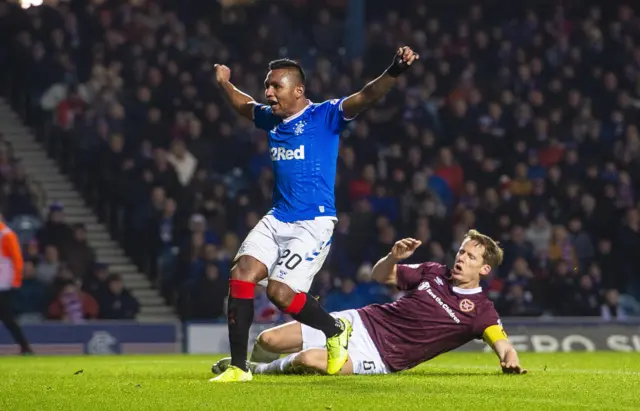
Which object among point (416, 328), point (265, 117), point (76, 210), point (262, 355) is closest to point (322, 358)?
point (262, 355)

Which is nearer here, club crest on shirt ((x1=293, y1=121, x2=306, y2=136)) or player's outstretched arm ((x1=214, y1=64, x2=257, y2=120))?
club crest on shirt ((x1=293, y1=121, x2=306, y2=136))

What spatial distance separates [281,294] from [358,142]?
1121cm

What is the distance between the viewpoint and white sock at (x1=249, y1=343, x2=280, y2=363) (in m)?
9.51

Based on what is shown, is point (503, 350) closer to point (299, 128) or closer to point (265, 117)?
point (299, 128)

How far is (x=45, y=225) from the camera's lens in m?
17.4

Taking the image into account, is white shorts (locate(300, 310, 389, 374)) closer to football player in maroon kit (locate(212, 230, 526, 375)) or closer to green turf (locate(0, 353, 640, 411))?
football player in maroon kit (locate(212, 230, 526, 375))

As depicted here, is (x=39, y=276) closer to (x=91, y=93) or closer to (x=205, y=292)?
(x=205, y=292)

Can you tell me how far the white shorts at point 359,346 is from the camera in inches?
363

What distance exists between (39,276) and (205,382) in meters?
9.15

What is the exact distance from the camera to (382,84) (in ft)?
26.7

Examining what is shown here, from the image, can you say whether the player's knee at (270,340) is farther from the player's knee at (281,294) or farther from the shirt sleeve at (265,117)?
the shirt sleeve at (265,117)

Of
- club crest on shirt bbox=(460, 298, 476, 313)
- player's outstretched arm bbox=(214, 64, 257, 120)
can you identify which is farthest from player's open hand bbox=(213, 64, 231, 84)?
club crest on shirt bbox=(460, 298, 476, 313)

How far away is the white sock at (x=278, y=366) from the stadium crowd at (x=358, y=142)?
285 inches

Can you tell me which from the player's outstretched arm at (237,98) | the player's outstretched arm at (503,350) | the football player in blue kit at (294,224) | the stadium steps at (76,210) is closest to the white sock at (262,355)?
the football player in blue kit at (294,224)
